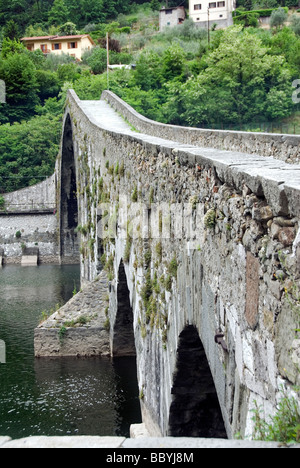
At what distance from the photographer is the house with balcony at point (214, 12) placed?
65.2 m

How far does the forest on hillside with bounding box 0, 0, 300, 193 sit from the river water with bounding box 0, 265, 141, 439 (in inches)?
851

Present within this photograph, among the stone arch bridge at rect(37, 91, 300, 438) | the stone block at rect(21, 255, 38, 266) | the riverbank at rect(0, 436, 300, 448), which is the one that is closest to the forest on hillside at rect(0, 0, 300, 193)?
the stone block at rect(21, 255, 38, 266)

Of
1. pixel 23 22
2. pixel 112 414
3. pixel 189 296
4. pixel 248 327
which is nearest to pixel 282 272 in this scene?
pixel 248 327

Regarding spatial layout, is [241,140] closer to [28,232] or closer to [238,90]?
[28,232]

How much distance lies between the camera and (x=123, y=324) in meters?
14.0

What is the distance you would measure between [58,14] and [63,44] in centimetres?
925

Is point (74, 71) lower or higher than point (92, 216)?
higher

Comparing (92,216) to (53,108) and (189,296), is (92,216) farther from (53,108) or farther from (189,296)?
(53,108)

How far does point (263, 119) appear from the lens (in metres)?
35.7

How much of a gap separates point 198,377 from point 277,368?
152 inches

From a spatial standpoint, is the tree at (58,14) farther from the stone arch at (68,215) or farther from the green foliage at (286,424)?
the green foliage at (286,424)

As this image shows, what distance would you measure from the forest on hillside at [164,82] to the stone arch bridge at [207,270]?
→ 76.1ft

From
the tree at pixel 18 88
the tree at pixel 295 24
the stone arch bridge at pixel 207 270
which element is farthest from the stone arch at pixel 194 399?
the tree at pixel 295 24

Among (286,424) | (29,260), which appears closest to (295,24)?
(29,260)
